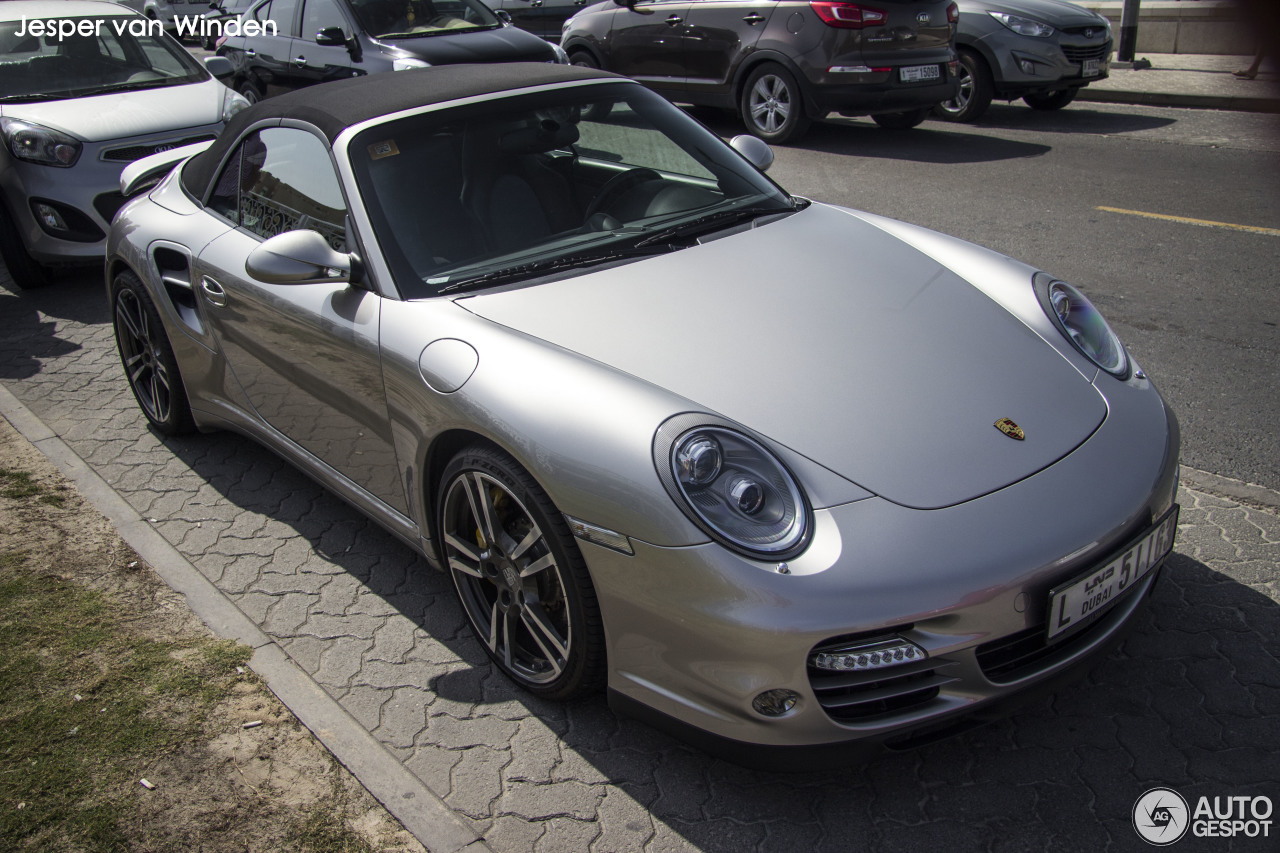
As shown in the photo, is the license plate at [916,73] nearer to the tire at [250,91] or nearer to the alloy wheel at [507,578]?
the tire at [250,91]

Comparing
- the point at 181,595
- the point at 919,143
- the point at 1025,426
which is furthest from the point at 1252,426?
the point at 919,143

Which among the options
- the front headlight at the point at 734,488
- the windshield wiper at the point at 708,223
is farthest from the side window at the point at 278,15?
the front headlight at the point at 734,488

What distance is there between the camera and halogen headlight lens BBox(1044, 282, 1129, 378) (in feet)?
10.1

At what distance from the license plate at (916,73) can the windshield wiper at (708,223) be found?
6.42 metres

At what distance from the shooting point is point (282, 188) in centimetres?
376

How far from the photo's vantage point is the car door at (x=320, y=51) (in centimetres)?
1005

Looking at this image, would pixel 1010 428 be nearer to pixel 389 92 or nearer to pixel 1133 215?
pixel 389 92

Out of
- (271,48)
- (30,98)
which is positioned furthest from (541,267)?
(271,48)

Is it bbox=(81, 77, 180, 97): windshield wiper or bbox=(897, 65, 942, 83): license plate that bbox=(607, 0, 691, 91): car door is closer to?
bbox=(897, 65, 942, 83): license plate

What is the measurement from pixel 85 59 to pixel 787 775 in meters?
7.43

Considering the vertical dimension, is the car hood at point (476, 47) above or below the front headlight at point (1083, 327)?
above

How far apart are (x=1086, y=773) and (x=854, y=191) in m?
6.24

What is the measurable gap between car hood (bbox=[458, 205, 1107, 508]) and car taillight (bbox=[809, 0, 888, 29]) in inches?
263

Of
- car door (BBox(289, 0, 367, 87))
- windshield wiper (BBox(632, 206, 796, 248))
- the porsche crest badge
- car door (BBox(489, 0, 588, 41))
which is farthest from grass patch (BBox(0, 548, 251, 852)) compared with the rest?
car door (BBox(489, 0, 588, 41))
